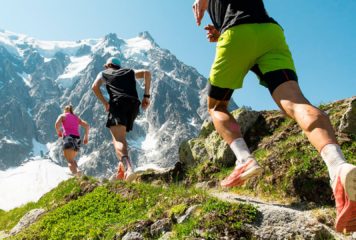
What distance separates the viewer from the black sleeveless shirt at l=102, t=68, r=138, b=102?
416 inches

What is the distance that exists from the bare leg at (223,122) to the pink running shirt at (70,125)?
10.4 m

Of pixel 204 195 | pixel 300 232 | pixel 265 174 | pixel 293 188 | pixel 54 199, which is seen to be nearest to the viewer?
pixel 300 232

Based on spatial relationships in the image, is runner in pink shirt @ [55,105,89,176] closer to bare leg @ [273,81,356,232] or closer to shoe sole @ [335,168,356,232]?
bare leg @ [273,81,356,232]

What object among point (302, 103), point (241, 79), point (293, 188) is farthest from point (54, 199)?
point (302, 103)

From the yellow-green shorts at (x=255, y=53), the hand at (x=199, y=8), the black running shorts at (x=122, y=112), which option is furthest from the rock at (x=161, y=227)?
the black running shorts at (x=122, y=112)

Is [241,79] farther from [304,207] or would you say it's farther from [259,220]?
[304,207]

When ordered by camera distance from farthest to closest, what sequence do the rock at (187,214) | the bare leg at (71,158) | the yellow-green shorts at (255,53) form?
1. the bare leg at (71,158)
2. the rock at (187,214)
3. the yellow-green shorts at (255,53)

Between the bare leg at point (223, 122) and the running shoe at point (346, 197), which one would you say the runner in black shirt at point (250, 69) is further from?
the running shoe at point (346, 197)

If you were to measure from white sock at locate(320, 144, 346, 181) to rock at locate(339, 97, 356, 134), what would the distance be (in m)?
4.63

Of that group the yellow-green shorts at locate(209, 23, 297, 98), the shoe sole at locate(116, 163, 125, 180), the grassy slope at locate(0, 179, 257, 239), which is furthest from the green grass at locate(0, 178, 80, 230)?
the yellow-green shorts at locate(209, 23, 297, 98)

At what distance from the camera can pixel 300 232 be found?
4.81 m

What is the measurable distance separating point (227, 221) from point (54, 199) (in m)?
6.40

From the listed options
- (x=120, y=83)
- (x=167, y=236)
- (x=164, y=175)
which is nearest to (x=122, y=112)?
(x=120, y=83)

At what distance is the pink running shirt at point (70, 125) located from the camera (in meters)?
15.4
